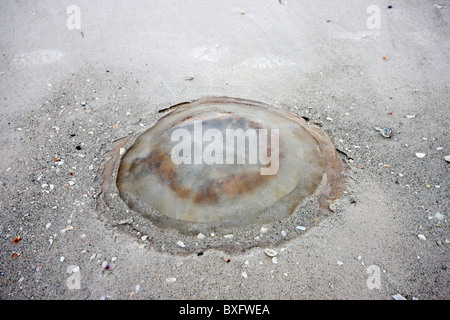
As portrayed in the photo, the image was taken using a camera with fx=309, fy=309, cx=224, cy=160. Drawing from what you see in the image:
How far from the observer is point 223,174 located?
2.41 m

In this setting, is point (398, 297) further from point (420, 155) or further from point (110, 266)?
point (110, 266)

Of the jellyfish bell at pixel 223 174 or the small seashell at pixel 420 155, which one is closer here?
the jellyfish bell at pixel 223 174

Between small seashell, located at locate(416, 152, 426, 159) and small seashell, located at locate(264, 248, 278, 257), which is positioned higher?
small seashell, located at locate(416, 152, 426, 159)

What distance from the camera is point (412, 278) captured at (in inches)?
79.6

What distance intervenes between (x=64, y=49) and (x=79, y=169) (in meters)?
Answer: 2.39

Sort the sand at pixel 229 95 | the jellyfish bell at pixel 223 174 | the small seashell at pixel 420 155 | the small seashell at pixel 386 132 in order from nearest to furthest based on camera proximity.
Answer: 1. the sand at pixel 229 95
2. the jellyfish bell at pixel 223 174
3. the small seashell at pixel 420 155
4. the small seashell at pixel 386 132

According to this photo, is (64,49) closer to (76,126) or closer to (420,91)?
(76,126)

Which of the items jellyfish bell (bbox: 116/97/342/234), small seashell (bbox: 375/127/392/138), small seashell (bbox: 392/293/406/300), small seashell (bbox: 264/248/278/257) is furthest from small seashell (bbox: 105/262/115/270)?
small seashell (bbox: 375/127/392/138)

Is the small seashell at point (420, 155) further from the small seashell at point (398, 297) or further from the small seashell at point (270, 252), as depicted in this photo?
the small seashell at point (270, 252)

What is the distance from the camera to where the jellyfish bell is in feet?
7.75

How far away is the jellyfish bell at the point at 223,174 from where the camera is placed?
93.0 inches

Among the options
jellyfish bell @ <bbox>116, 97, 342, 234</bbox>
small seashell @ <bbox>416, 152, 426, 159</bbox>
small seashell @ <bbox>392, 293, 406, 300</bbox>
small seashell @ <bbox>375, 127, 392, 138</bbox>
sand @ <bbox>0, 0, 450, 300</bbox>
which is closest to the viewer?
small seashell @ <bbox>392, 293, 406, 300</bbox>

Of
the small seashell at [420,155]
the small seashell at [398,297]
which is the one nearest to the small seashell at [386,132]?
the small seashell at [420,155]

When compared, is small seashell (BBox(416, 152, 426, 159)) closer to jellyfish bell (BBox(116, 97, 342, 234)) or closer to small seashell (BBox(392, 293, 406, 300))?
jellyfish bell (BBox(116, 97, 342, 234))
